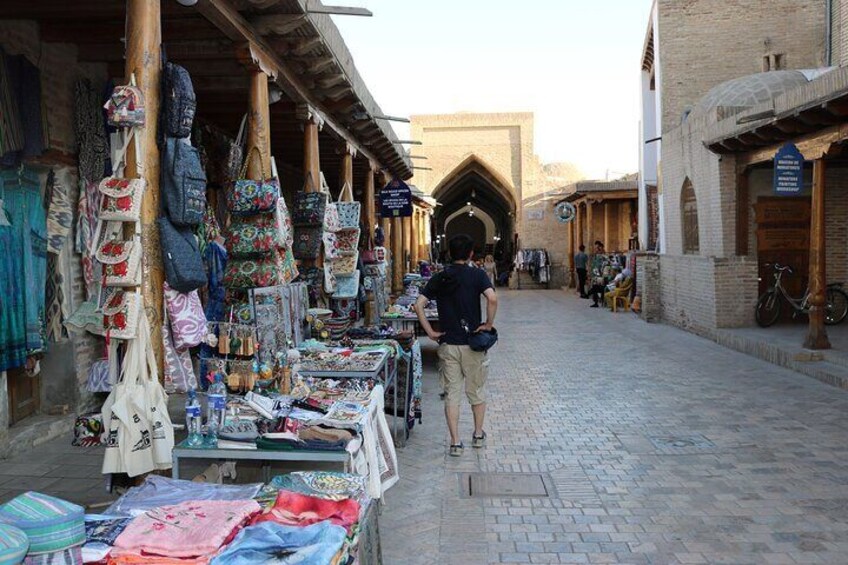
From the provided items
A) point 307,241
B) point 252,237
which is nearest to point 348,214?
point 307,241

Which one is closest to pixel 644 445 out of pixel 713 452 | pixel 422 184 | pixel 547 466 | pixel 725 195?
pixel 713 452

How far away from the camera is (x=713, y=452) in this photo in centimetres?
615

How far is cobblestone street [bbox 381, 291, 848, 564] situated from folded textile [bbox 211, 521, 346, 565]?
142 cm

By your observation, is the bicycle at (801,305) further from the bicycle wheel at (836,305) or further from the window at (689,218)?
the window at (689,218)

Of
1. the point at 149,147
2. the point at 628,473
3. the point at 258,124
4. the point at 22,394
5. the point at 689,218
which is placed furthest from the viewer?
the point at 689,218

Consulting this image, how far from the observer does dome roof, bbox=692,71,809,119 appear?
1441 centimetres

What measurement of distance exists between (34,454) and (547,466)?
4190mm

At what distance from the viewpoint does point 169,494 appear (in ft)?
11.3

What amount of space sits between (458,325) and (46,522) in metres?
3.92

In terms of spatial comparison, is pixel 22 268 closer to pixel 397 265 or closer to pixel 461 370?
pixel 461 370

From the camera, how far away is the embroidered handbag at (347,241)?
9711 millimetres

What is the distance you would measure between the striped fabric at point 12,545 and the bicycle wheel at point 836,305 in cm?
1327

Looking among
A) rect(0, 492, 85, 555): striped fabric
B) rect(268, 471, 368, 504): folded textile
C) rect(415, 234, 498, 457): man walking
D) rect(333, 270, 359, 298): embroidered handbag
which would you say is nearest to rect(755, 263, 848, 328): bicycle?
rect(333, 270, 359, 298): embroidered handbag

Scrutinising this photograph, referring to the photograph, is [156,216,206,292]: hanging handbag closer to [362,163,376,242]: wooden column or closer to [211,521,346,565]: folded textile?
[211,521,346,565]: folded textile
